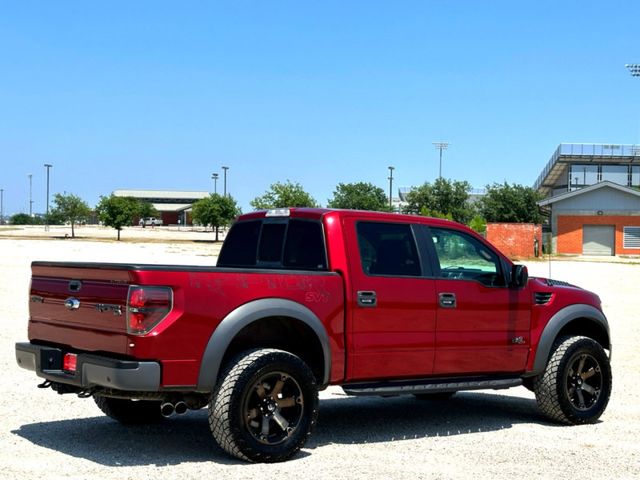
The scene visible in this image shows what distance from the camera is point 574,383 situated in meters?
9.00

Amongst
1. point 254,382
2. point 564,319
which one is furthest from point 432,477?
point 564,319

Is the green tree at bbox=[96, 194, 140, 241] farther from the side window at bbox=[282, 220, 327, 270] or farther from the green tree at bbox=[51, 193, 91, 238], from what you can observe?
the side window at bbox=[282, 220, 327, 270]

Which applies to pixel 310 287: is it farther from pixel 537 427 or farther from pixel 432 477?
pixel 537 427

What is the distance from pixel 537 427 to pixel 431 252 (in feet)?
6.61

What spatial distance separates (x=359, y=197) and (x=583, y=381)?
104429mm

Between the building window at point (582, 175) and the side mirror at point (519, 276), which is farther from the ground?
the building window at point (582, 175)

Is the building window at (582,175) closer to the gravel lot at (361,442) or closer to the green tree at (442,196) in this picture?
the green tree at (442,196)

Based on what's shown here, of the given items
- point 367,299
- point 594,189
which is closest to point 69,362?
point 367,299

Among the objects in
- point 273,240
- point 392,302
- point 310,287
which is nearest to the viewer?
point 310,287

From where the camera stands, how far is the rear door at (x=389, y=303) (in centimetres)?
752

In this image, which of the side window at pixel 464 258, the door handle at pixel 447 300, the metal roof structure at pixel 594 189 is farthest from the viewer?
the metal roof structure at pixel 594 189

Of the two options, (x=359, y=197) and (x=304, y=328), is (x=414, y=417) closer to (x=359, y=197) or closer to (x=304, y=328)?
(x=304, y=328)

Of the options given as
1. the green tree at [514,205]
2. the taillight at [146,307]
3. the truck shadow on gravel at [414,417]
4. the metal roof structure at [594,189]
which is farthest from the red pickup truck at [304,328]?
the green tree at [514,205]

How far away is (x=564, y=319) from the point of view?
893 centimetres
